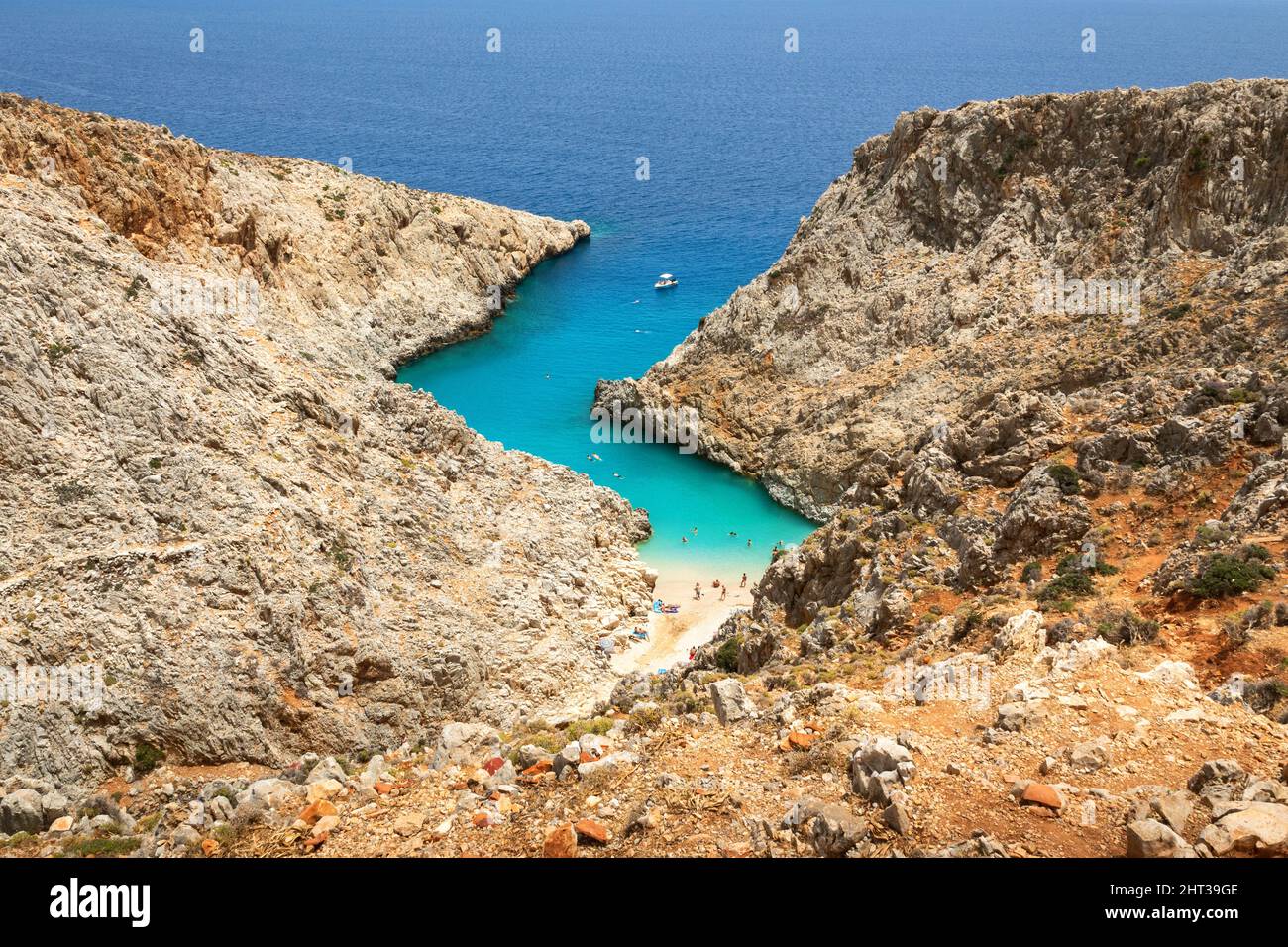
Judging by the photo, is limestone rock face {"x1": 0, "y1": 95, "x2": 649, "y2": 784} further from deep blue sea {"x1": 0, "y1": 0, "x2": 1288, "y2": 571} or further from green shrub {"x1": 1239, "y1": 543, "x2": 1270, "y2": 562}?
green shrub {"x1": 1239, "y1": 543, "x2": 1270, "y2": 562}

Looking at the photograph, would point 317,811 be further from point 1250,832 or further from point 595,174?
point 595,174

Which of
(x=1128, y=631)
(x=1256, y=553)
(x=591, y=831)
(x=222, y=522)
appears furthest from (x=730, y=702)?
(x=222, y=522)

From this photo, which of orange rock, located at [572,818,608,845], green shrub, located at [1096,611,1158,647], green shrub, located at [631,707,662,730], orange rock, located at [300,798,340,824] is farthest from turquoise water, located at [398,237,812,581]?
orange rock, located at [572,818,608,845]

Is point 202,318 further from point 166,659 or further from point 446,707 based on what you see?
point 446,707

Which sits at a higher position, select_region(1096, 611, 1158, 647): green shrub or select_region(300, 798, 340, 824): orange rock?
select_region(1096, 611, 1158, 647): green shrub

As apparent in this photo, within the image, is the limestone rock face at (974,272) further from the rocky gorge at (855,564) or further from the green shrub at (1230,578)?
the green shrub at (1230,578)

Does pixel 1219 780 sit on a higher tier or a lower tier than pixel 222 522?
lower

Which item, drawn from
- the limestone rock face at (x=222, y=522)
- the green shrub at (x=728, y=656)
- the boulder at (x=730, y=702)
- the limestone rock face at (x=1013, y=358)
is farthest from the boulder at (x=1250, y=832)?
the limestone rock face at (x=222, y=522)
